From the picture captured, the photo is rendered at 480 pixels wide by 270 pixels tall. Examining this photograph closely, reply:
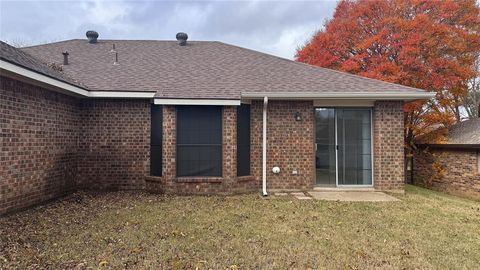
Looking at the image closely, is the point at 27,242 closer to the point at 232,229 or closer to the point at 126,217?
the point at 126,217

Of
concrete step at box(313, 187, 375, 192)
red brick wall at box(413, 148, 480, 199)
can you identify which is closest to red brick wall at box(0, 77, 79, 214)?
concrete step at box(313, 187, 375, 192)

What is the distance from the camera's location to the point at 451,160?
11.3m

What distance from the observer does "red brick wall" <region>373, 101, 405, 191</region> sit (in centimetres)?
783

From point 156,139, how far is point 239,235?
4.34 meters

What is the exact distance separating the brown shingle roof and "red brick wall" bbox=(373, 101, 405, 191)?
0.60 meters

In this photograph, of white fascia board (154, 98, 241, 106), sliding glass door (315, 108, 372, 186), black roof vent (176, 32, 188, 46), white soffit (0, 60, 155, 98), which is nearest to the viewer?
white soffit (0, 60, 155, 98)

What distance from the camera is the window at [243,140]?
25.3 ft

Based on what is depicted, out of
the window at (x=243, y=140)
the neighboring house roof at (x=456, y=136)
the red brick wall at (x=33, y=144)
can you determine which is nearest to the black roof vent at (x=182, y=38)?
the window at (x=243, y=140)

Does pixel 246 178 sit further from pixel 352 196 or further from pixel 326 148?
pixel 352 196

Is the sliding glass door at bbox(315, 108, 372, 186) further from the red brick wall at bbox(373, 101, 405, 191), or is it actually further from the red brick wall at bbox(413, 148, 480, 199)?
the red brick wall at bbox(413, 148, 480, 199)

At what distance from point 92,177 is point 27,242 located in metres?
3.98

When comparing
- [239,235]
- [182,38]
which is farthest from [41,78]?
[182,38]

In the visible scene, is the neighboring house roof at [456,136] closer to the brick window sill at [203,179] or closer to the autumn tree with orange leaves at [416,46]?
the autumn tree with orange leaves at [416,46]

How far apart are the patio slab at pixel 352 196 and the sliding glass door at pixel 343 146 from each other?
0.52 metres
